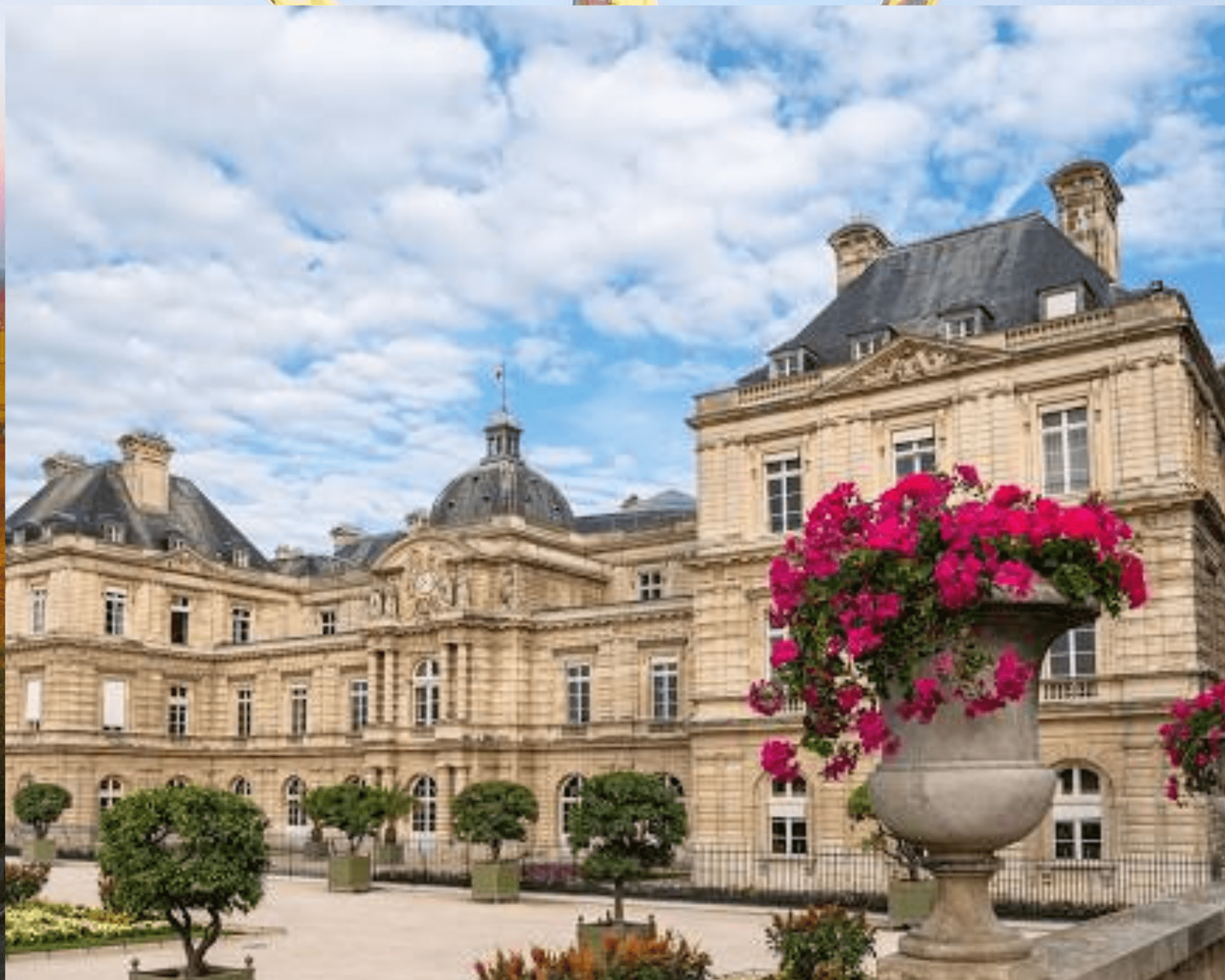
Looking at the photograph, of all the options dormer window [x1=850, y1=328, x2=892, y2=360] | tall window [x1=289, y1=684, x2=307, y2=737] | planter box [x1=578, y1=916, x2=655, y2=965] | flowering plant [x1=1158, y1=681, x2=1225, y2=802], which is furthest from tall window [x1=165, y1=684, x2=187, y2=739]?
flowering plant [x1=1158, y1=681, x2=1225, y2=802]

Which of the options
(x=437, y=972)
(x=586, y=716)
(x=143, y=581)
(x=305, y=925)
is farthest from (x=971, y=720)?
(x=143, y=581)

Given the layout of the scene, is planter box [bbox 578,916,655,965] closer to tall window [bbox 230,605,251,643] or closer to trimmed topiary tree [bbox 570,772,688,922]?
trimmed topiary tree [bbox 570,772,688,922]

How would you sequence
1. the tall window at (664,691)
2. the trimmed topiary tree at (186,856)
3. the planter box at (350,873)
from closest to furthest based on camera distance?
the trimmed topiary tree at (186,856) → the planter box at (350,873) → the tall window at (664,691)

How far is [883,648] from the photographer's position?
699 cm

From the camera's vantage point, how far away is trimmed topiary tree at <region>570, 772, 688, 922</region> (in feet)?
70.1

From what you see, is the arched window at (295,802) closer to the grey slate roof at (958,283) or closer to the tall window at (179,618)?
the tall window at (179,618)

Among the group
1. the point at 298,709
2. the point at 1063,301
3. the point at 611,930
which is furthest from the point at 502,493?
the point at 611,930

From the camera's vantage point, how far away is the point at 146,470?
52531 mm

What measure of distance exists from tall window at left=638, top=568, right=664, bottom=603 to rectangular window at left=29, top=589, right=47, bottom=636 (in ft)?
68.5

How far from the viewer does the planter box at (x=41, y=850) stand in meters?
37.6

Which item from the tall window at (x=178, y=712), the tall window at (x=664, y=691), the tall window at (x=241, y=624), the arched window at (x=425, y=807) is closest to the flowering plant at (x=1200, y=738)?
the tall window at (x=664, y=691)

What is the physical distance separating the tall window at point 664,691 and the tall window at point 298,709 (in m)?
15.5

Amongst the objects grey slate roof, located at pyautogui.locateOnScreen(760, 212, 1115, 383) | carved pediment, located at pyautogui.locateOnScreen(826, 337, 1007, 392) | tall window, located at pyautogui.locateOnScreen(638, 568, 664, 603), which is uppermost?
grey slate roof, located at pyautogui.locateOnScreen(760, 212, 1115, 383)

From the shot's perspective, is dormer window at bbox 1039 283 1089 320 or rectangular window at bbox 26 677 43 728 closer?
dormer window at bbox 1039 283 1089 320
